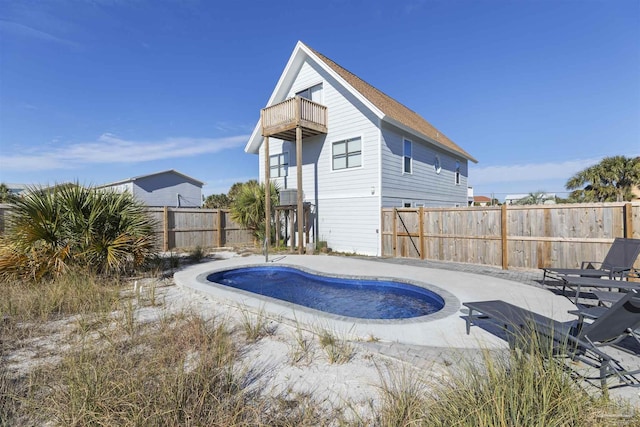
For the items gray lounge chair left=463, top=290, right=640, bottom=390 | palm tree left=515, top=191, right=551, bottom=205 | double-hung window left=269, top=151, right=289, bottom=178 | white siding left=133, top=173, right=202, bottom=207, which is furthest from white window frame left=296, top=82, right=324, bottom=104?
white siding left=133, top=173, right=202, bottom=207

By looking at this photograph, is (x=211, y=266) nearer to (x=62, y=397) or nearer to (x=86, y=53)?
(x=62, y=397)

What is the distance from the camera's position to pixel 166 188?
31.7 meters

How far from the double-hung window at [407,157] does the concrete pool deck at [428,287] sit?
18.0 ft

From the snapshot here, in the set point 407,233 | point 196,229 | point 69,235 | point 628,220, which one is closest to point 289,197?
point 407,233

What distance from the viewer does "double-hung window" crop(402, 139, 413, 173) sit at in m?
13.7

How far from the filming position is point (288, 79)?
15016mm

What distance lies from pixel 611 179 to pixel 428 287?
18.9 meters

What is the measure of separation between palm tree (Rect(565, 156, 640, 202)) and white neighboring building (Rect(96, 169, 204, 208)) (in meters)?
34.7

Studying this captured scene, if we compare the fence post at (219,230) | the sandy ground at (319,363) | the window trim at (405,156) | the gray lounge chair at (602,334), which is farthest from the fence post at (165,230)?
the gray lounge chair at (602,334)

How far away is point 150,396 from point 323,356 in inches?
74.7

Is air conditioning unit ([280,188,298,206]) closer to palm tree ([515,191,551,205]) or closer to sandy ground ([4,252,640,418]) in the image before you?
sandy ground ([4,252,640,418])

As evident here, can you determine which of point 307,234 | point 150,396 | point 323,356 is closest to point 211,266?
point 307,234

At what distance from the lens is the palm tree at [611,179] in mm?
16688

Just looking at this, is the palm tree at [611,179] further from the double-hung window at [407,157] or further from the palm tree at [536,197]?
the double-hung window at [407,157]
